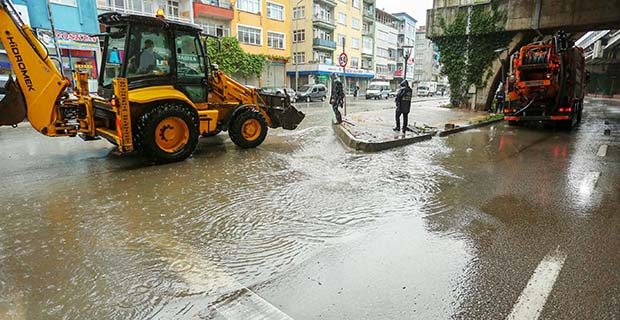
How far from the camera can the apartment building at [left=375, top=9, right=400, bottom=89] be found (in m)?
60.6

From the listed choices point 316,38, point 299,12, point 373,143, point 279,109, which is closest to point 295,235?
point 373,143

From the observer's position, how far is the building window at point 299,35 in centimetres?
4359

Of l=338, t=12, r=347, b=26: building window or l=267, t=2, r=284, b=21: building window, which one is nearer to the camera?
l=267, t=2, r=284, b=21: building window

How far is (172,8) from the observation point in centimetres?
2947

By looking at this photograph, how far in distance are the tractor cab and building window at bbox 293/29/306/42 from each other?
124 ft

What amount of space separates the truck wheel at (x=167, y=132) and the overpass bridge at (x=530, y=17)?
748 inches

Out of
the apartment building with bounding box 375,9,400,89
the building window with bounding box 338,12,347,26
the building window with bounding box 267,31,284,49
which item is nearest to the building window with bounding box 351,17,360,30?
the building window with bounding box 338,12,347,26

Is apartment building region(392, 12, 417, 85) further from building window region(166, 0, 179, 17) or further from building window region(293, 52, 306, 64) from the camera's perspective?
building window region(166, 0, 179, 17)

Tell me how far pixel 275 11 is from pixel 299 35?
596 centimetres

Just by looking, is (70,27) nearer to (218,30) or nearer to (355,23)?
(218,30)

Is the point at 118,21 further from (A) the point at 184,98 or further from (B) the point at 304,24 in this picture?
(B) the point at 304,24

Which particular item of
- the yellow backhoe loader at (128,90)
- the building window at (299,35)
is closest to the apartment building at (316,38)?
the building window at (299,35)

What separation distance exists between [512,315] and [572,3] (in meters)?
20.3

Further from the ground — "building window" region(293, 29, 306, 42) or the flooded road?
"building window" region(293, 29, 306, 42)
